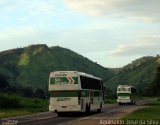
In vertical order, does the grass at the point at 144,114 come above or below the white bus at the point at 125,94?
below

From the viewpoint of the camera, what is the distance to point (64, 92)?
3875 cm

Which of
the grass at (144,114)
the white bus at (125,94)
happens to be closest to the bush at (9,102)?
the grass at (144,114)

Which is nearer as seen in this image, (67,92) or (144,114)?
(144,114)

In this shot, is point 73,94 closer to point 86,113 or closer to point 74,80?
point 74,80

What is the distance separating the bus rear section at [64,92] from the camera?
38.6 meters

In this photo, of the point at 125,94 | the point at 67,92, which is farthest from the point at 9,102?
the point at 125,94

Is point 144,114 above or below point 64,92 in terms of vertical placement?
below

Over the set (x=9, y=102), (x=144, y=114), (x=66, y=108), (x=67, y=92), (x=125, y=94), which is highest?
(x=125, y=94)

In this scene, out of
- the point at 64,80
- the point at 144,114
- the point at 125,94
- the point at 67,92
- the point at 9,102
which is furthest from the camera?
the point at 125,94

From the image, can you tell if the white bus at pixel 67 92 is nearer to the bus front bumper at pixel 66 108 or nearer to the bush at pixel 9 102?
the bus front bumper at pixel 66 108

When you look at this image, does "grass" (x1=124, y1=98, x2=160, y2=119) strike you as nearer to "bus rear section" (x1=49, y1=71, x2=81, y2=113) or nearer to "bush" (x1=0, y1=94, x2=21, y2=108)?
"bus rear section" (x1=49, y1=71, x2=81, y2=113)

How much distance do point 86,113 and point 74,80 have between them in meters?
4.48

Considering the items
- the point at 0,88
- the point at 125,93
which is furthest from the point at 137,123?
the point at 0,88

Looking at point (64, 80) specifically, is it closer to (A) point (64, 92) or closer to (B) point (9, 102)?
(A) point (64, 92)
